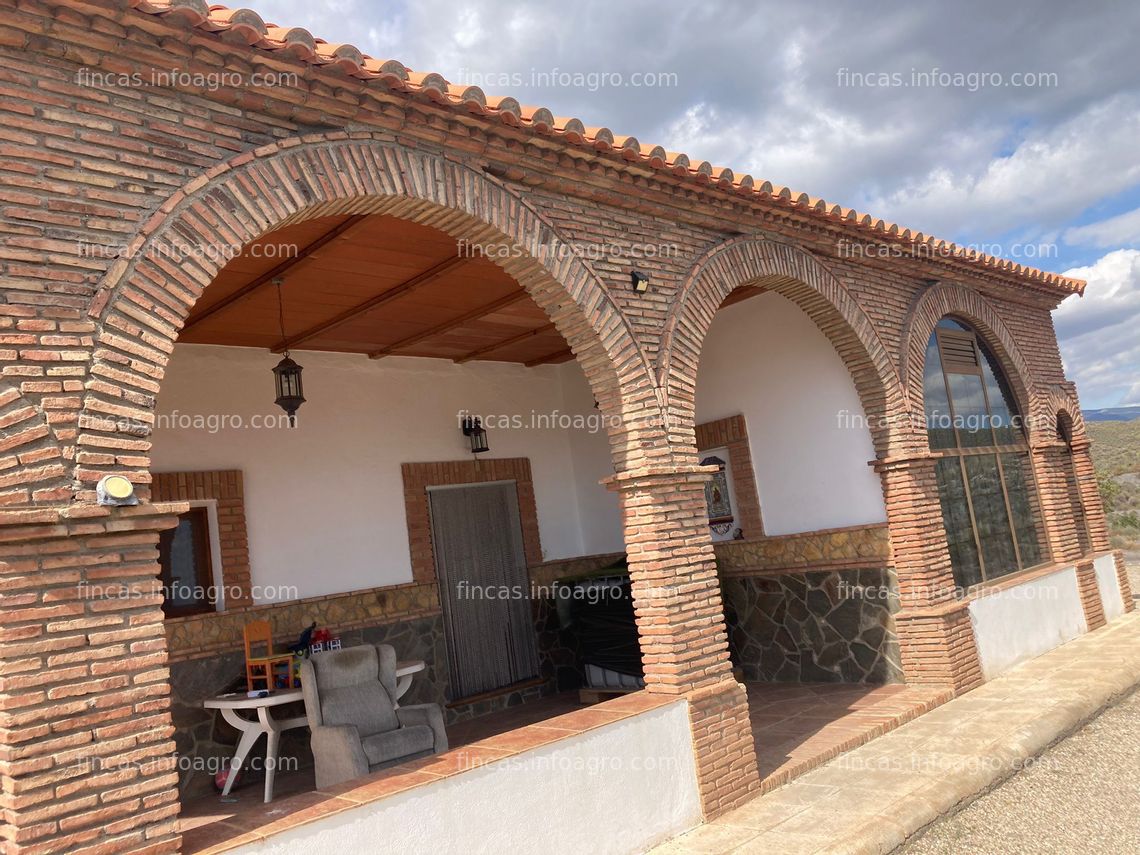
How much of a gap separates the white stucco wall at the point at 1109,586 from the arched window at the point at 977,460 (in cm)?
137

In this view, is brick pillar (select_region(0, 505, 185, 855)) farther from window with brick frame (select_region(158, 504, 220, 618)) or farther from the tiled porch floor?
window with brick frame (select_region(158, 504, 220, 618))

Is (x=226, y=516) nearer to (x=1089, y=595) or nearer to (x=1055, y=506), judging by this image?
(x=1055, y=506)

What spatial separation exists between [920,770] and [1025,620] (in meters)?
4.00

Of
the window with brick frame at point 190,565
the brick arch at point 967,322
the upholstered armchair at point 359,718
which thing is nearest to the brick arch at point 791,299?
the brick arch at point 967,322

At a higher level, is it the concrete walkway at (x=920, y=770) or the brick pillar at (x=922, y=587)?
the brick pillar at (x=922, y=587)

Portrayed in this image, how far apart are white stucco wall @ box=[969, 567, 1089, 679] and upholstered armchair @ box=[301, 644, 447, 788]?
523 cm

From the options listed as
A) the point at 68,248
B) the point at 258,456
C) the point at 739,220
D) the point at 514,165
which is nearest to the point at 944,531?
the point at 739,220

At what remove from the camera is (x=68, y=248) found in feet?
11.1

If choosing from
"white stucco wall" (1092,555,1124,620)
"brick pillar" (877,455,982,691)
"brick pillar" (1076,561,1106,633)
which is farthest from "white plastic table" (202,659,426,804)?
"white stucco wall" (1092,555,1124,620)

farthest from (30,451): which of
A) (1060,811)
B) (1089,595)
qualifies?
(1089,595)

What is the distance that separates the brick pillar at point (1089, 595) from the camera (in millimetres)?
9945

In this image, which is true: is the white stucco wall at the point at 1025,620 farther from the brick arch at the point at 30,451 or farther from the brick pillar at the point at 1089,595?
the brick arch at the point at 30,451

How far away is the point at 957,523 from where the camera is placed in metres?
8.52

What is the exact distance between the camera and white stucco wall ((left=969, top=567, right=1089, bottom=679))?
8.25 m
